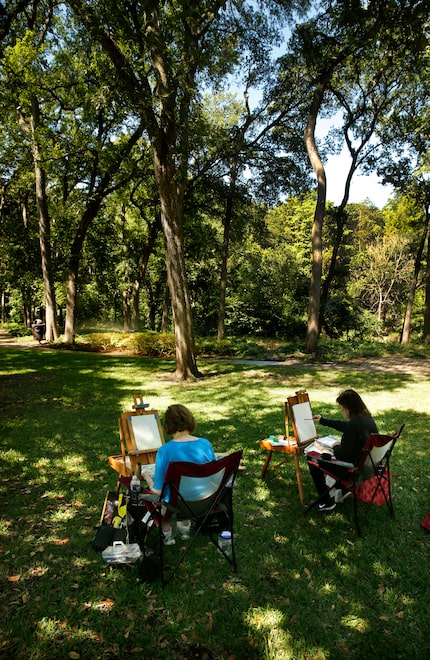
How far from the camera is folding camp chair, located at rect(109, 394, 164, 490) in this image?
464 centimetres

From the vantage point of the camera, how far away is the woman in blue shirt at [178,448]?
141 inches

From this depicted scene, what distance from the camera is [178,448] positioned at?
358 centimetres

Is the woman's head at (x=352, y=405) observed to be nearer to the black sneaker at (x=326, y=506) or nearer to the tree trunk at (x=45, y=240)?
the black sneaker at (x=326, y=506)

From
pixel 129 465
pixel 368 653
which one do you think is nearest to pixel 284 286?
pixel 129 465

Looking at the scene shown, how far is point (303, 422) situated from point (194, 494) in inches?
97.4

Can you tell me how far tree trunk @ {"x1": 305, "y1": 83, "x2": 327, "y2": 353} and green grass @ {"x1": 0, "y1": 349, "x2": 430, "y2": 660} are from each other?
399 inches

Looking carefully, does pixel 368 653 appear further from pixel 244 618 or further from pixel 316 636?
pixel 244 618

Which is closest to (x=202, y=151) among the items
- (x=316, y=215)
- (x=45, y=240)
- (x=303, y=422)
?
(x=316, y=215)

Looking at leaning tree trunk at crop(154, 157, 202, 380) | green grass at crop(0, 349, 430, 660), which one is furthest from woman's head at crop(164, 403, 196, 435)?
leaning tree trunk at crop(154, 157, 202, 380)

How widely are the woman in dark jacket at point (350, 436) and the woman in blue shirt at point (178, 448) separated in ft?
5.17

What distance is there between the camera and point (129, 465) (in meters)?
4.63

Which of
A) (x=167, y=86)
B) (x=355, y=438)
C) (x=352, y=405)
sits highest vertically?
(x=167, y=86)

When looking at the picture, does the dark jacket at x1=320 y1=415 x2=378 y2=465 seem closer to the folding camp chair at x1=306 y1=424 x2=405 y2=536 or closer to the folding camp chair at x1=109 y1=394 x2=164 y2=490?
the folding camp chair at x1=306 y1=424 x2=405 y2=536

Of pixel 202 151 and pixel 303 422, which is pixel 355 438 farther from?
pixel 202 151
